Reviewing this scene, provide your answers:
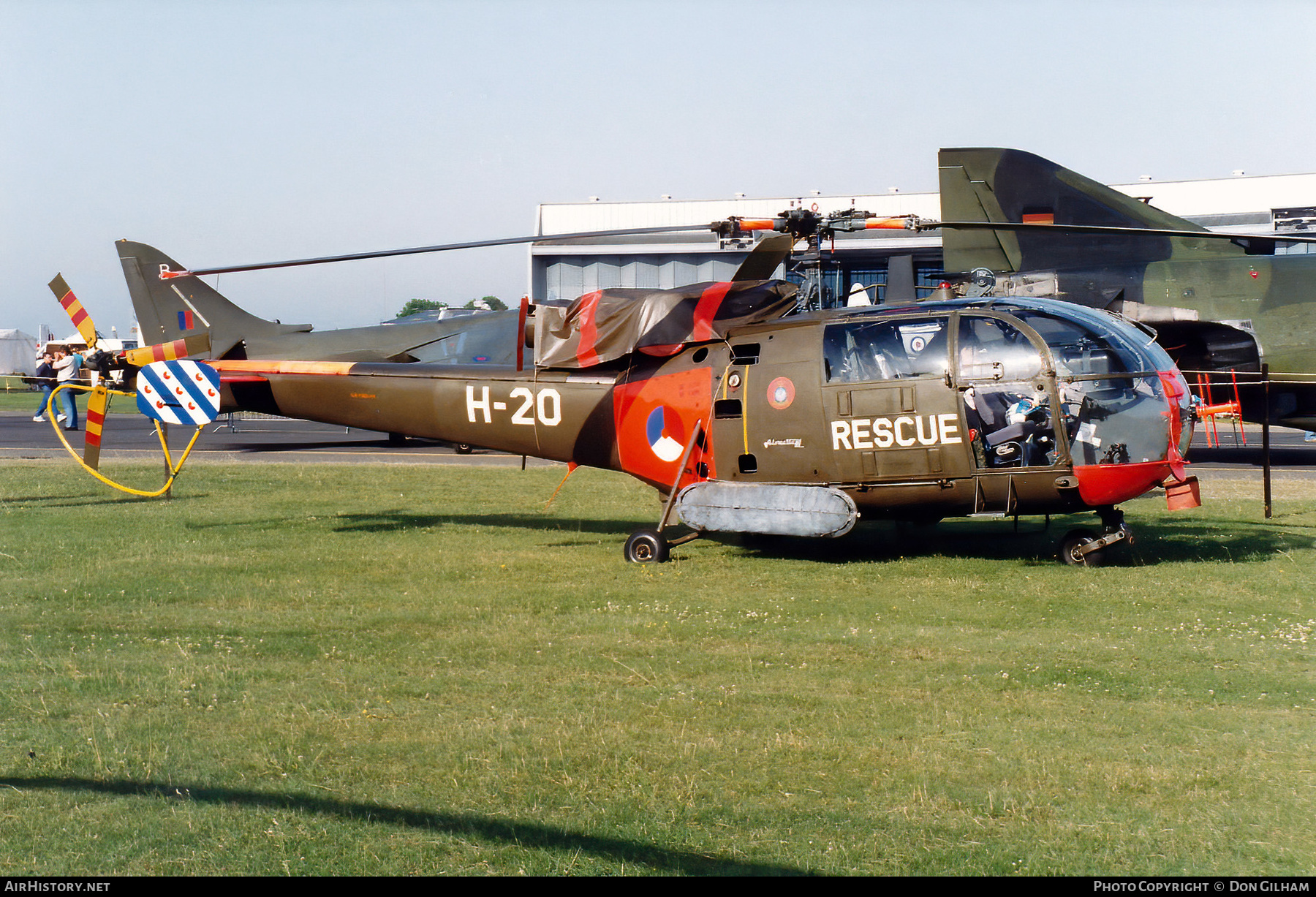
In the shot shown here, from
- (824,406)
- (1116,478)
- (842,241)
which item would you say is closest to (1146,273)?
(1116,478)

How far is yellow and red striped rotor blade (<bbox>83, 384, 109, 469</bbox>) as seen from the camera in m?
14.9

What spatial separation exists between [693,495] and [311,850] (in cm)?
741

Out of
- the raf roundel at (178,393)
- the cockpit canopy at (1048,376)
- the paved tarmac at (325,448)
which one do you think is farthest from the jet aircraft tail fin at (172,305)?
the cockpit canopy at (1048,376)

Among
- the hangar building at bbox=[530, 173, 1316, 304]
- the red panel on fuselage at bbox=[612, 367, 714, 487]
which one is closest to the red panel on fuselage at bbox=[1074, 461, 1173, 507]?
the red panel on fuselage at bbox=[612, 367, 714, 487]

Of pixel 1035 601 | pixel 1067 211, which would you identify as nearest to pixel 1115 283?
pixel 1067 211

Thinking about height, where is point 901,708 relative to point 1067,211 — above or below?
below

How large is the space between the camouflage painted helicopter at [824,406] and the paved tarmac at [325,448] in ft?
22.5

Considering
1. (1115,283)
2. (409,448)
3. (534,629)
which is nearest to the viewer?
(534,629)

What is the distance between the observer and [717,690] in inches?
273

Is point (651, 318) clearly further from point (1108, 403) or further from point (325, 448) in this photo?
point (325, 448)

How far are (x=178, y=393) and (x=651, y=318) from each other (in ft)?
22.6

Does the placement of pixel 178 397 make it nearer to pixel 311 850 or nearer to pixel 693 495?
pixel 693 495

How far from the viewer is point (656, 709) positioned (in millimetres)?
6543

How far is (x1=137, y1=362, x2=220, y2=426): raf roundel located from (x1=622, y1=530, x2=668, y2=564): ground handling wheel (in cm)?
648
